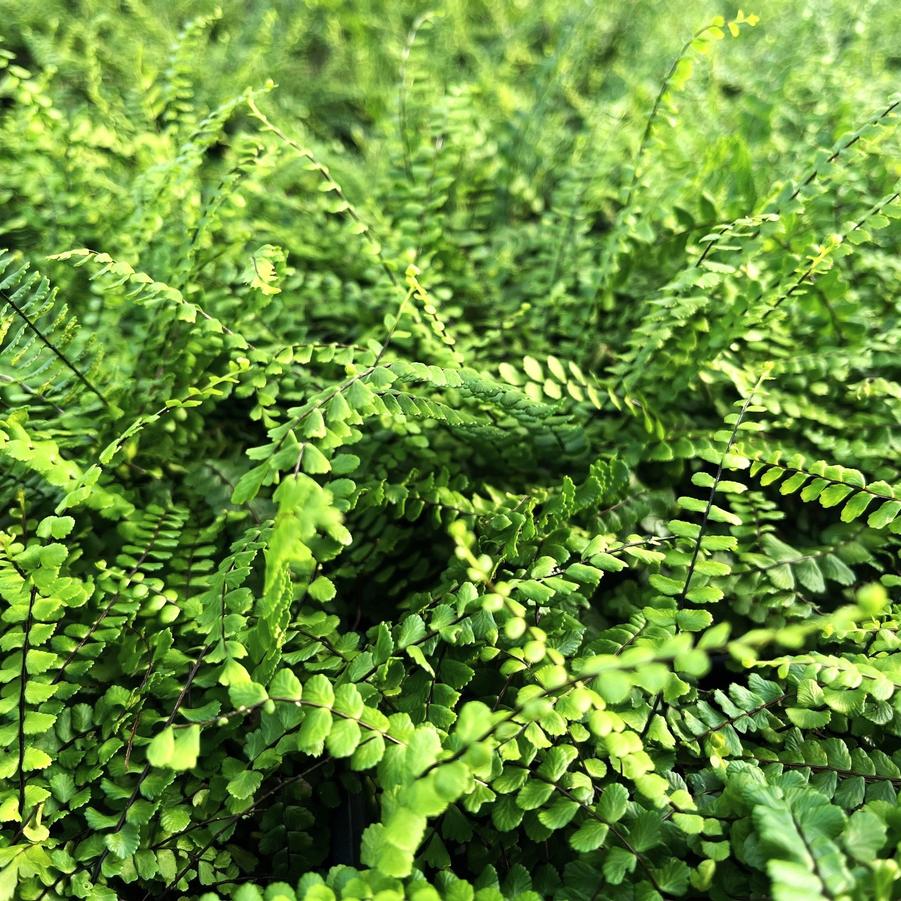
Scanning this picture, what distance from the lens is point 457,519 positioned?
1.18m

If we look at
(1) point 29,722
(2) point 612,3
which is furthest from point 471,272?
(2) point 612,3

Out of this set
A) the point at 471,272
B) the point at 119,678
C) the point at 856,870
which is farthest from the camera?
the point at 471,272

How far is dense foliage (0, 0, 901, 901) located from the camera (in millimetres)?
837

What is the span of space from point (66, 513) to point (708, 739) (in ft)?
3.34

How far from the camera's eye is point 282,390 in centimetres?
136

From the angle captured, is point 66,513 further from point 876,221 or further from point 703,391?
point 876,221

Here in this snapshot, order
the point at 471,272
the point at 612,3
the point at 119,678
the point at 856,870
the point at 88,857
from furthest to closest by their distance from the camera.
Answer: the point at 612,3, the point at 471,272, the point at 119,678, the point at 88,857, the point at 856,870

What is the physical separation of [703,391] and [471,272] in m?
0.57

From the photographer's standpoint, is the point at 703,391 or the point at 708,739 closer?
the point at 708,739

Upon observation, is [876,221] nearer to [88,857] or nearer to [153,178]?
[153,178]

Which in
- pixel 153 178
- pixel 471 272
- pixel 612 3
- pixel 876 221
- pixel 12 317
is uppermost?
pixel 612 3

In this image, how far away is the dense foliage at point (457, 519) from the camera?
837mm

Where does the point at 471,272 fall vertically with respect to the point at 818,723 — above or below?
above

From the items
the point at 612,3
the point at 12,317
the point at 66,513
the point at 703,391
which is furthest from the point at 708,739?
the point at 612,3
